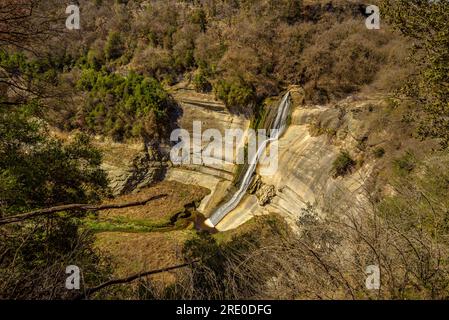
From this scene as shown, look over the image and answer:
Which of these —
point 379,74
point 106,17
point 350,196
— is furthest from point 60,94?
point 106,17

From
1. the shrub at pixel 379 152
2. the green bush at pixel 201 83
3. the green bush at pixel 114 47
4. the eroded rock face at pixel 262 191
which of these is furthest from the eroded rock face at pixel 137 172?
the shrub at pixel 379 152

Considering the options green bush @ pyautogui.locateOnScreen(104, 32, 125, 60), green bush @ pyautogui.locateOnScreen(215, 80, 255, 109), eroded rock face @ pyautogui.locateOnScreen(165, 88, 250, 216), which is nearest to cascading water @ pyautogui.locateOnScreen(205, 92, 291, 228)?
eroded rock face @ pyautogui.locateOnScreen(165, 88, 250, 216)

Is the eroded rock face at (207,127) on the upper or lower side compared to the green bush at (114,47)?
lower

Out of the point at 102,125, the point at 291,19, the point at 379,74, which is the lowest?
the point at 102,125

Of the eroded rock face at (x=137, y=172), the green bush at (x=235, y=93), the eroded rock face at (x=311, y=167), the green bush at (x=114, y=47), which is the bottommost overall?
the eroded rock face at (x=137, y=172)

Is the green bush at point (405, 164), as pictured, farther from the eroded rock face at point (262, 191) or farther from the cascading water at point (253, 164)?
the cascading water at point (253, 164)

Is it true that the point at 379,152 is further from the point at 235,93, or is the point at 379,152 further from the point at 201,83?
the point at 201,83
